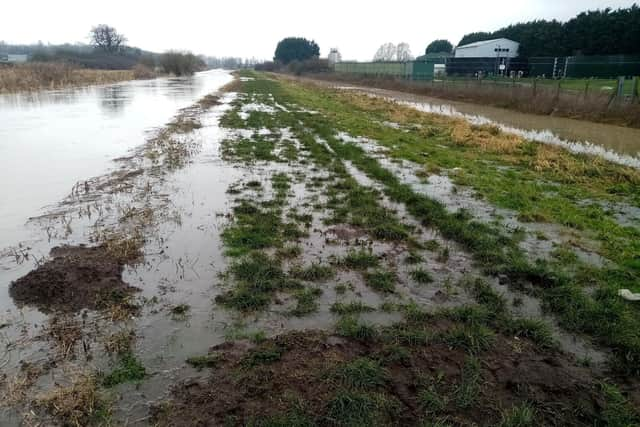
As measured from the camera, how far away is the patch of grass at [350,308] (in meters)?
4.90

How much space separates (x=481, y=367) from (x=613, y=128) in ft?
73.5

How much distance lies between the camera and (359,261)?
6.12 m

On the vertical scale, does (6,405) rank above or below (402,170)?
below

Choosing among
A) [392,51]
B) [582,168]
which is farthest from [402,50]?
[582,168]

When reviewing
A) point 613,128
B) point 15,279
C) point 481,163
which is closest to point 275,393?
point 15,279

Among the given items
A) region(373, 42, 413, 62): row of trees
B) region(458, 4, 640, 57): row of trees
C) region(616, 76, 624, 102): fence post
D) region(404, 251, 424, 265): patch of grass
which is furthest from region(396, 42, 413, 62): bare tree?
region(404, 251, 424, 265): patch of grass

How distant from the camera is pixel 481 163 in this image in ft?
41.7

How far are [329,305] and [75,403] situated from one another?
110 inches

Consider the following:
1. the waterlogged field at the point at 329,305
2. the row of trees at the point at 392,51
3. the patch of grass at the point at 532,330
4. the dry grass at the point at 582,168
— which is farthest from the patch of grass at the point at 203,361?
the row of trees at the point at 392,51

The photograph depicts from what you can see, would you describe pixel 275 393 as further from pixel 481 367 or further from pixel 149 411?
pixel 481 367

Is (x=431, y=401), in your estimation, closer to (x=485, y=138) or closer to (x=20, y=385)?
(x=20, y=385)

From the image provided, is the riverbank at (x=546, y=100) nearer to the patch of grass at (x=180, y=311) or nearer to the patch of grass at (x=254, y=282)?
the patch of grass at (x=254, y=282)

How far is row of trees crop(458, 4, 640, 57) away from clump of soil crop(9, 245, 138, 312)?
6597cm

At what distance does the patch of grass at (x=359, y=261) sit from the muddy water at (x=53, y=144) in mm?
5413
